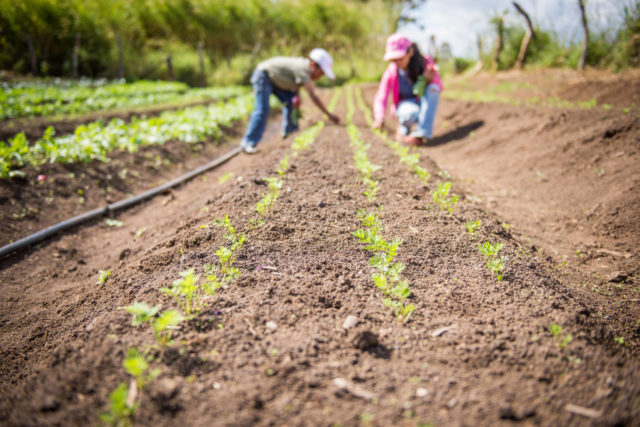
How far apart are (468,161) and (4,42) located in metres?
20.8

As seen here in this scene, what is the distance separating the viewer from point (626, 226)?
309 cm

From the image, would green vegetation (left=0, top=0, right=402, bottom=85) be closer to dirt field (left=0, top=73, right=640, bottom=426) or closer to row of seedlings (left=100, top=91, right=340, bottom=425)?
dirt field (left=0, top=73, right=640, bottom=426)

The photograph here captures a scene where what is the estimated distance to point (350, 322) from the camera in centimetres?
170

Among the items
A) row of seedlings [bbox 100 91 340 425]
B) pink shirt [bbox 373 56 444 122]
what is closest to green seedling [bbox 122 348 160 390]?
row of seedlings [bbox 100 91 340 425]

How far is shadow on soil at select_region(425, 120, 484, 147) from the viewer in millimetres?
7023

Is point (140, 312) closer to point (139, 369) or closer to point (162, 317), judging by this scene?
point (162, 317)

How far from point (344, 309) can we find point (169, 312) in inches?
32.9

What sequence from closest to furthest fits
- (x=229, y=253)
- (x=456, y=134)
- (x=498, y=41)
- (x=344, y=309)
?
(x=344, y=309)
(x=229, y=253)
(x=456, y=134)
(x=498, y=41)

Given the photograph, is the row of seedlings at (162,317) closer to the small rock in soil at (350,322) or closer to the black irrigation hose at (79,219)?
the small rock in soil at (350,322)

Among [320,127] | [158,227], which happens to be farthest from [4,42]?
[158,227]

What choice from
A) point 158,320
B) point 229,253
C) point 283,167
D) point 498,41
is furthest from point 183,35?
point 158,320

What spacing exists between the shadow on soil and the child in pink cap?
20.6 inches

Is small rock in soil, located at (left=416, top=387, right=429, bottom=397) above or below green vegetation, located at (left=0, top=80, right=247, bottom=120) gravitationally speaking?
below

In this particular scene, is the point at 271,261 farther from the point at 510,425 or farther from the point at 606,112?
the point at 606,112
